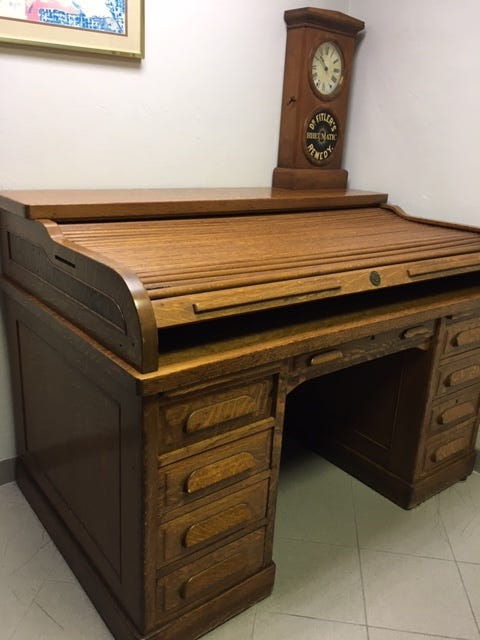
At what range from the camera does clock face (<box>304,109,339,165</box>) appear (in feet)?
7.62

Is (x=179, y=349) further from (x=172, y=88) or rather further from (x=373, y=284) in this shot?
(x=172, y=88)

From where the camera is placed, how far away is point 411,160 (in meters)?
2.30

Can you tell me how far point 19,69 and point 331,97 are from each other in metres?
1.22

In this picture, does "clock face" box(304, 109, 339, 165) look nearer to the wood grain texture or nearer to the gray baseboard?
the wood grain texture

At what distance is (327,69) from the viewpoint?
229 cm

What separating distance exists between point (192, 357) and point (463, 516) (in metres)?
1.40

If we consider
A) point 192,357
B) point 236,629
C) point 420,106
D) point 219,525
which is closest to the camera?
point 192,357

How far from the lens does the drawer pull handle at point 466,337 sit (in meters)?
1.95

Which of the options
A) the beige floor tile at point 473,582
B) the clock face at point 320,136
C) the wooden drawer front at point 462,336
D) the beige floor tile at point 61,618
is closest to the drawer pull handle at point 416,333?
the wooden drawer front at point 462,336

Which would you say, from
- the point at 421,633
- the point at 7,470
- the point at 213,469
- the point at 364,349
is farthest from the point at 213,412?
the point at 7,470

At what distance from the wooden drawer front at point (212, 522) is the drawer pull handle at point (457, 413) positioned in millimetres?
855

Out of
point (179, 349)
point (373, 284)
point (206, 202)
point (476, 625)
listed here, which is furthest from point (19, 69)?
point (476, 625)

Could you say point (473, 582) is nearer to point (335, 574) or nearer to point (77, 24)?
point (335, 574)

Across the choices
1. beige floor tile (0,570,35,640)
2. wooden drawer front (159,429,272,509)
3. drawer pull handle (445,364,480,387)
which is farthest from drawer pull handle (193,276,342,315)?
beige floor tile (0,570,35,640)
